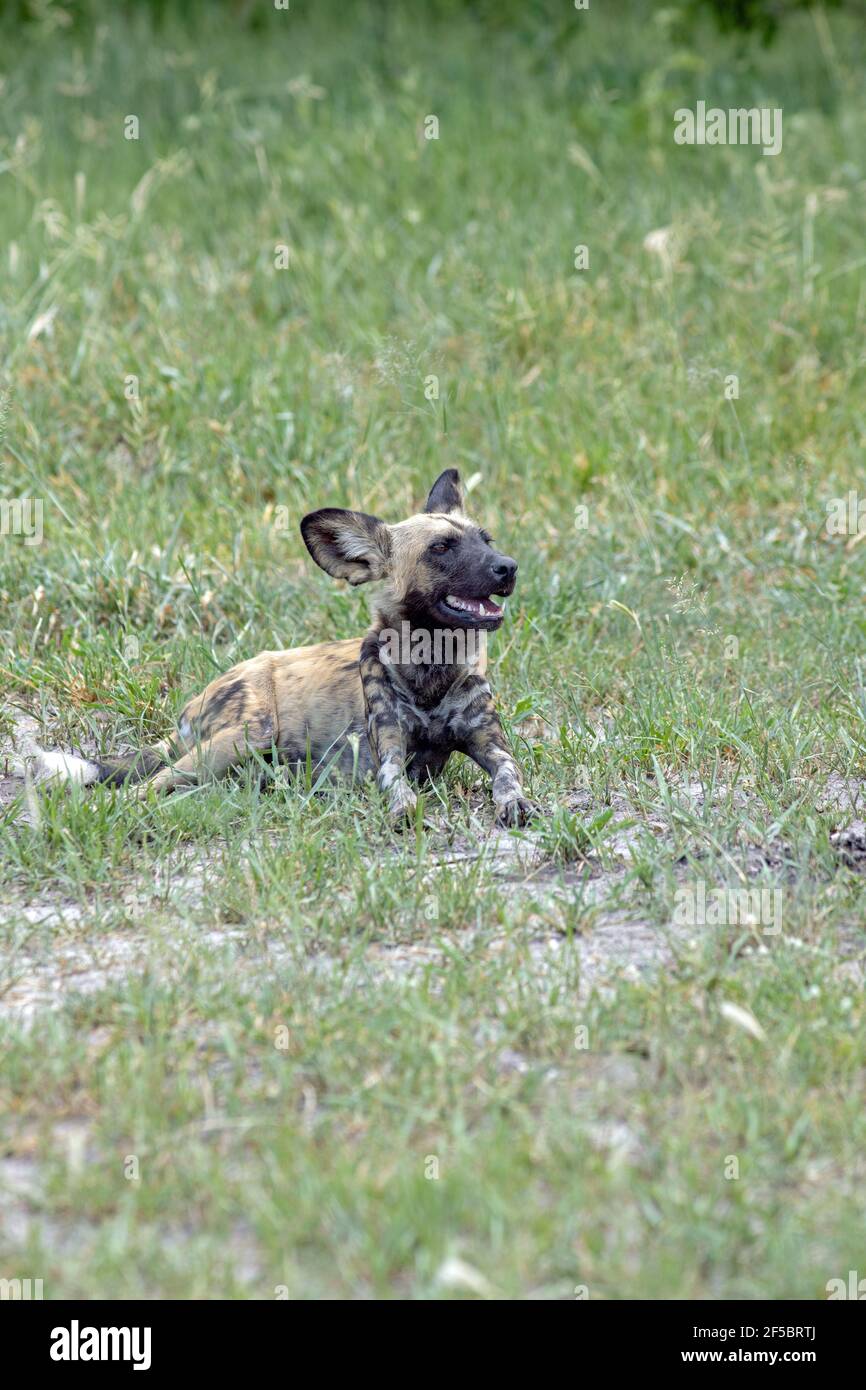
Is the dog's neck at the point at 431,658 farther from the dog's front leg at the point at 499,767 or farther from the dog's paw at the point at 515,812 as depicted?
the dog's paw at the point at 515,812

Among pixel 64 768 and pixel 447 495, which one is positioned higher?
pixel 447 495

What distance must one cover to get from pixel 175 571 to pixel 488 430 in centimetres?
186

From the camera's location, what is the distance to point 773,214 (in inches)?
340

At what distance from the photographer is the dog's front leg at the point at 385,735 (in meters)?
4.65

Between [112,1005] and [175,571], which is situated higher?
[175,571]

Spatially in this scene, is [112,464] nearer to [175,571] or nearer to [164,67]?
[175,571]

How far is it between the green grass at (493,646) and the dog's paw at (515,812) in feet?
0.48

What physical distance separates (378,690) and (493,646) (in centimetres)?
106

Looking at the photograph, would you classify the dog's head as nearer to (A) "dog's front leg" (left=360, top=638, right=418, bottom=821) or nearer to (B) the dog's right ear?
(B) the dog's right ear

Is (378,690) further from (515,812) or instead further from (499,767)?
(515,812)

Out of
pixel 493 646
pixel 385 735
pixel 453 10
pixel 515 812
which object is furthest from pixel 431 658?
pixel 453 10

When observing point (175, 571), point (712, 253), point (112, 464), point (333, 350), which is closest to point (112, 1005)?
point (175, 571)

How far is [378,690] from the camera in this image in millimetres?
4914

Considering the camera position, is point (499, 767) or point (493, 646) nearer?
point (499, 767)
